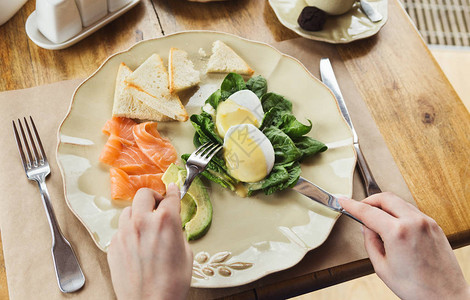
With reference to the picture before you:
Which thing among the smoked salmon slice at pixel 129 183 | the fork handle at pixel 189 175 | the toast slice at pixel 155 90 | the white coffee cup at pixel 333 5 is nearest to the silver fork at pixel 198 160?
the fork handle at pixel 189 175

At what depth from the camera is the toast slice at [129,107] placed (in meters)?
1.50

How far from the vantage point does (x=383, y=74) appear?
1811mm

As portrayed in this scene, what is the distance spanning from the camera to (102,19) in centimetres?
179

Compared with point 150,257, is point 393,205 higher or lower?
lower

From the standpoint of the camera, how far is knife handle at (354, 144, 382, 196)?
4.81 feet

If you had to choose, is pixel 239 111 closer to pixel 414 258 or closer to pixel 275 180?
pixel 275 180

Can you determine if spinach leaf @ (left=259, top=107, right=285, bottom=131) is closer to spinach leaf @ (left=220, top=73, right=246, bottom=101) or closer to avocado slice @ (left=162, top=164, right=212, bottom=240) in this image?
spinach leaf @ (left=220, top=73, right=246, bottom=101)

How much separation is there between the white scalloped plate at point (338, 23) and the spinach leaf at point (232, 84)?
1.42ft

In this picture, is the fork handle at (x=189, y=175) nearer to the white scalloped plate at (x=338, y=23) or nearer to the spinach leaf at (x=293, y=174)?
the spinach leaf at (x=293, y=174)

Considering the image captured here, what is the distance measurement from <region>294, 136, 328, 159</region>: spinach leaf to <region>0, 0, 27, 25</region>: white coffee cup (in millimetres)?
1307

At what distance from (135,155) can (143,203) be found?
0.44m

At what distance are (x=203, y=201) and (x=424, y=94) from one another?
106 centimetres

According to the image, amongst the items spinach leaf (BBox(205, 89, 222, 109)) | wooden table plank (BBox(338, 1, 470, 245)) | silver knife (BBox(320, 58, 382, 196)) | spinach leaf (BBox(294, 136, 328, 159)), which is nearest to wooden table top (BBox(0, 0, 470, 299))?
wooden table plank (BBox(338, 1, 470, 245))

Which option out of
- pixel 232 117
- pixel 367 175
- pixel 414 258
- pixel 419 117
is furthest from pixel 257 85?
pixel 414 258
